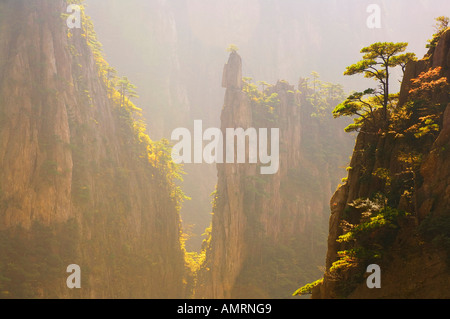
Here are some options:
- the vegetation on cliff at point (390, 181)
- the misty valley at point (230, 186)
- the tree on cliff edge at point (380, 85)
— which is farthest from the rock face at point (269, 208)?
the tree on cliff edge at point (380, 85)

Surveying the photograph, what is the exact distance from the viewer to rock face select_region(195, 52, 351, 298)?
1724 inches

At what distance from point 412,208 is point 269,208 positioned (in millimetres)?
35766

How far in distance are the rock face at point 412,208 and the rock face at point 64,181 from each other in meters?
26.1

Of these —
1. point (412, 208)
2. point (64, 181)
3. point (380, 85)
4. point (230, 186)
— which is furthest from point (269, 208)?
point (412, 208)

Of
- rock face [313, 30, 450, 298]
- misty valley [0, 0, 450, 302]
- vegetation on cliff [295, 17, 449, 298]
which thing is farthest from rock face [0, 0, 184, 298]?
rock face [313, 30, 450, 298]

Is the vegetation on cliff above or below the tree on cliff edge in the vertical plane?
below

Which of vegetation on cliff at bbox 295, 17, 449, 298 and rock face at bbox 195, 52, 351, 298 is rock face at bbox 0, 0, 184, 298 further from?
vegetation on cliff at bbox 295, 17, 449, 298

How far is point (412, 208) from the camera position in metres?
13.7

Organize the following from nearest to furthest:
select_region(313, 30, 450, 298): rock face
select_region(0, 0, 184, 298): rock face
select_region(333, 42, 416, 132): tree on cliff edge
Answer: select_region(313, 30, 450, 298): rock face
select_region(333, 42, 416, 132): tree on cliff edge
select_region(0, 0, 184, 298): rock face

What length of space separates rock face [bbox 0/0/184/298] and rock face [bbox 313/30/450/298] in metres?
26.1

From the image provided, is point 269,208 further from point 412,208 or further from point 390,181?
point 412,208

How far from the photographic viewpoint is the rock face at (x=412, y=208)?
1208 centimetres
